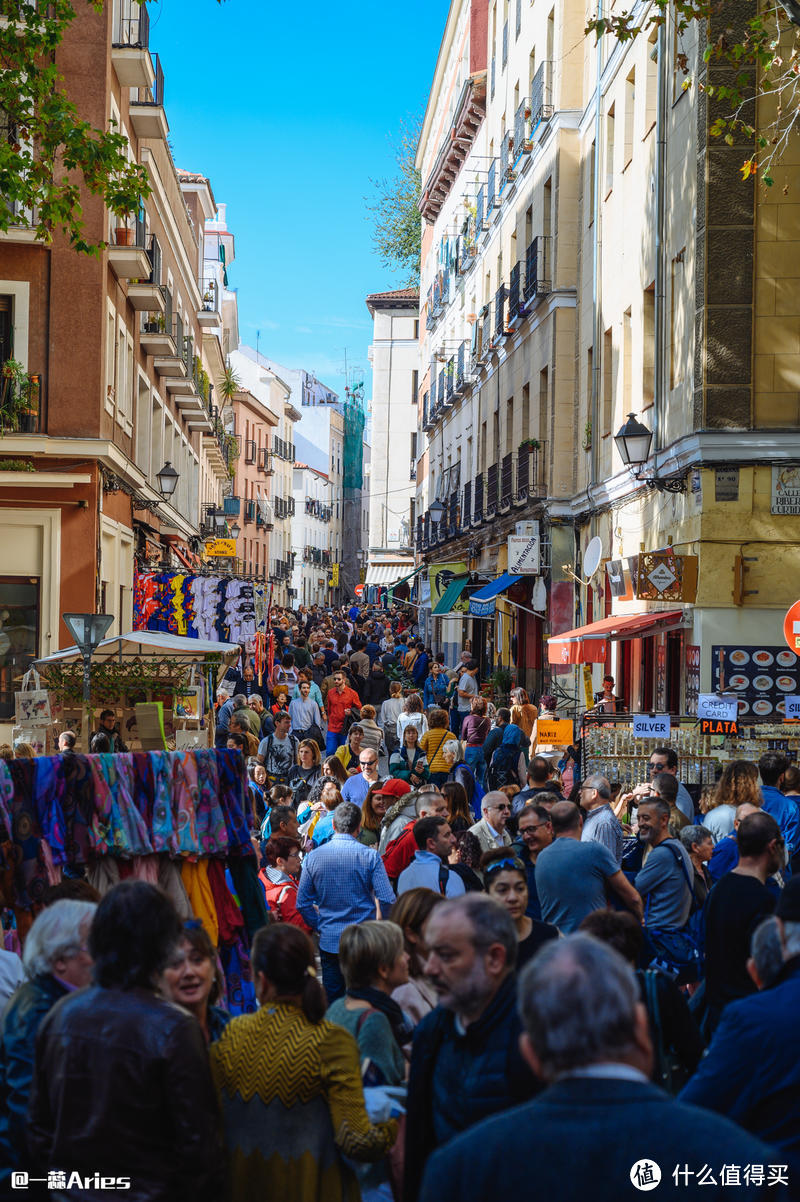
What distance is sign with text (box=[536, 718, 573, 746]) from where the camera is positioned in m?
15.4

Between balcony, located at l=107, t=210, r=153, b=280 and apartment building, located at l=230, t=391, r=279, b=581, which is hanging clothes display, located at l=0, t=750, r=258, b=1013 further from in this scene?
apartment building, located at l=230, t=391, r=279, b=581

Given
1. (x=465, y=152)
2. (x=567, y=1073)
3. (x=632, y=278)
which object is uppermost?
(x=465, y=152)

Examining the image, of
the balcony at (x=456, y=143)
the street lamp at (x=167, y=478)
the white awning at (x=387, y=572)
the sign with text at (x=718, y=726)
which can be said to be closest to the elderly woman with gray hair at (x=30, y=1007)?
the sign with text at (x=718, y=726)

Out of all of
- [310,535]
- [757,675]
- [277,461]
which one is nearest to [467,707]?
[757,675]

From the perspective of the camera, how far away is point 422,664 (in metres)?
29.1

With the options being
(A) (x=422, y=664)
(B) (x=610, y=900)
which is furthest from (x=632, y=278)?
(B) (x=610, y=900)

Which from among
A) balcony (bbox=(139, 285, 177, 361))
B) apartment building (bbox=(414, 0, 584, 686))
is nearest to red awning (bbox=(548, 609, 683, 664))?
apartment building (bbox=(414, 0, 584, 686))

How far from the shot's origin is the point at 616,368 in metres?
21.9

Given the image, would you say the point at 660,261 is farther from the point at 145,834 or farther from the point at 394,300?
the point at 394,300

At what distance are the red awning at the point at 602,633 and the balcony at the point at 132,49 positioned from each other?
11224 mm

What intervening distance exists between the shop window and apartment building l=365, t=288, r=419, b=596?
50859mm

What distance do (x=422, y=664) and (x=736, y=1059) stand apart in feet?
82.8

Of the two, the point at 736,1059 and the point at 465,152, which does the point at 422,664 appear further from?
the point at 736,1059

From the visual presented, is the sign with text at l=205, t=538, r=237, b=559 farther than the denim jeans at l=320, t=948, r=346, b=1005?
Yes
